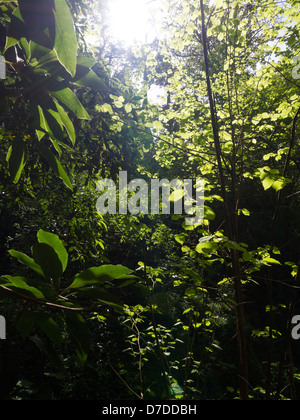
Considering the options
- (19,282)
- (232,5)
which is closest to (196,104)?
(232,5)

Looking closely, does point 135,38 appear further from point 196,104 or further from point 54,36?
point 54,36

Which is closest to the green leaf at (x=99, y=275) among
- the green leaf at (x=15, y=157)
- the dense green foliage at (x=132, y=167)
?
the dense green foliage at (x=132, y=167)

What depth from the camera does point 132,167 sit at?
3.06 m

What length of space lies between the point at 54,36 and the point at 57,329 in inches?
24.3

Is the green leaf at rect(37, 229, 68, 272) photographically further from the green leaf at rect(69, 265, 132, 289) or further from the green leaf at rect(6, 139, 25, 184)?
the green leaf at rect(6, 139, 25, 184)

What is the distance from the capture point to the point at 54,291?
58cm

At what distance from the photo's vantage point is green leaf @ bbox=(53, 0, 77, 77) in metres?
0.48

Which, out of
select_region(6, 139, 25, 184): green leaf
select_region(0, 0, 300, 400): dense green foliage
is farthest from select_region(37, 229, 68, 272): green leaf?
select_region(6, 139, 25, 184): green leaf

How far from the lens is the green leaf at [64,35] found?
0.48 meters

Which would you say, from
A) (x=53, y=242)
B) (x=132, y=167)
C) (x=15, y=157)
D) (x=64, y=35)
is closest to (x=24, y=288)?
(x=53, y=242)

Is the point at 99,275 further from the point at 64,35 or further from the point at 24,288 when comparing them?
the point at 64,35

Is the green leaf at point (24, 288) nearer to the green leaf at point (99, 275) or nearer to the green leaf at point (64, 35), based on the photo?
the green leaf at point (99, 275)

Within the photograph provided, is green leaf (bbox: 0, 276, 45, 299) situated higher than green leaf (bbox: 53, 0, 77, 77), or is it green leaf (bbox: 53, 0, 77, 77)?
green leaf (bbox: 53, 0, 77, 77)

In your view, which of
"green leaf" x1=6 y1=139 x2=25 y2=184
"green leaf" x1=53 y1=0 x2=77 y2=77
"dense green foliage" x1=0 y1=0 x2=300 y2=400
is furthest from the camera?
"green leaf" x1=6 y1=139 x2=25 y2=184
